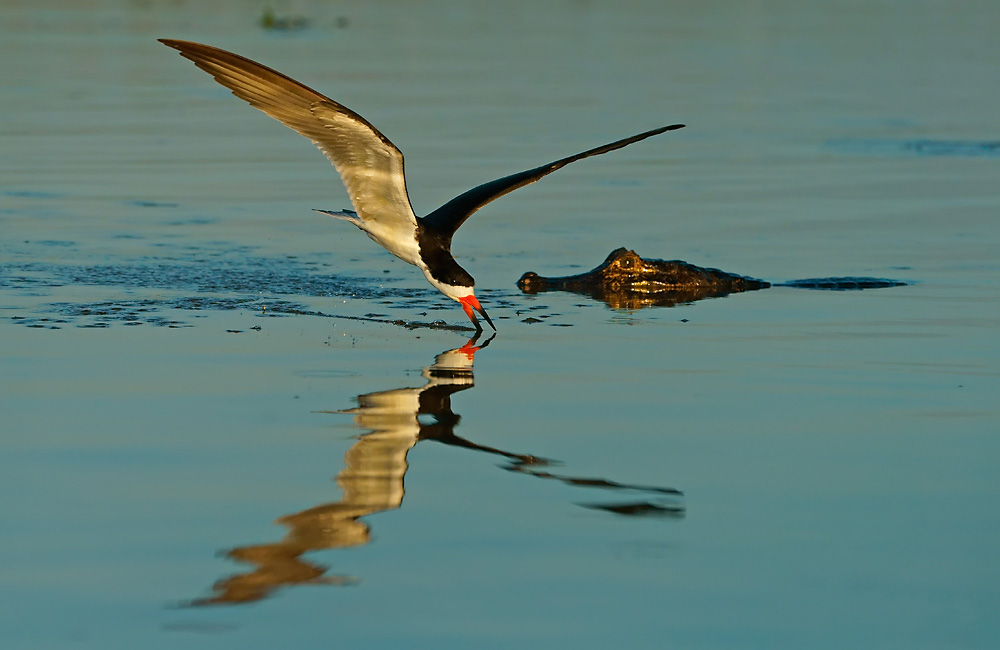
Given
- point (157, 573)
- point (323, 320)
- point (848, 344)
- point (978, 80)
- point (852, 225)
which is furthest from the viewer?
point (978, 80)

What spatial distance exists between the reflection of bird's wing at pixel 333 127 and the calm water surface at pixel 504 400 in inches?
31.4

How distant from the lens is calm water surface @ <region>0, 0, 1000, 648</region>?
5.03 metres

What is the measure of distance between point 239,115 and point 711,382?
13326mm

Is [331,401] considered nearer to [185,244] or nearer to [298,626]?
[298,626]

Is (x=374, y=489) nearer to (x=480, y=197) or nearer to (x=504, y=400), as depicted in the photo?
(x=504, y=400)

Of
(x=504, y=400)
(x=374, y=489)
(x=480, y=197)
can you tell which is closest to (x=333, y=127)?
(x=480, y=197)

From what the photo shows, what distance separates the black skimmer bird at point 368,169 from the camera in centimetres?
830

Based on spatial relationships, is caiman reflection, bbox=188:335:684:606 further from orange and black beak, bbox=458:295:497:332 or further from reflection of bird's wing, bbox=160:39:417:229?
reflection of bird's wing, bbox=160:39:417:229

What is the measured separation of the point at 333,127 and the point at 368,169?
1.61ft

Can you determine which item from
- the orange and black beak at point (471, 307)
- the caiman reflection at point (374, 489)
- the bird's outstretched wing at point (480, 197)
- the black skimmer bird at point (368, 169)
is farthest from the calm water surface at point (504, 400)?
the bird's outstretched wing at point (480, 197)

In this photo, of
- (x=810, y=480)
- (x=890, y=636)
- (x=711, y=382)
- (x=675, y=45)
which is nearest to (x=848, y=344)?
(x=711, y=382)

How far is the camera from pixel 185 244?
1174 centimetres

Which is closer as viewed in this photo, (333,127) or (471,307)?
(333,127)

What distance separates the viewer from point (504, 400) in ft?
25.1
